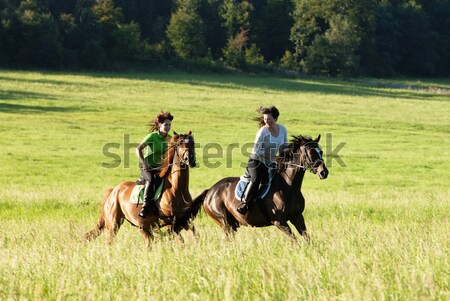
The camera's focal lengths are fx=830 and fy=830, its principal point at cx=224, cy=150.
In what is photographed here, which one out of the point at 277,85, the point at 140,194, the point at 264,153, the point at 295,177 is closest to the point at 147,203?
the point at 140,194

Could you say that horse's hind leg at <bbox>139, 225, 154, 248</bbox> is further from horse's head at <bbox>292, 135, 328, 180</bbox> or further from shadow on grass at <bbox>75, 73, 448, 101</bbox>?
shadow on grass at <bbox>75, 73, 448, 101</bbox>

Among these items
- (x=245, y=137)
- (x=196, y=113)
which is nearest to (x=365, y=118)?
(x=196, y=113)

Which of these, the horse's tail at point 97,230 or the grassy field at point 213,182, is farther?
the horse's tail at point 97,230

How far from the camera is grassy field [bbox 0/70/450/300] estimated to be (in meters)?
7.44

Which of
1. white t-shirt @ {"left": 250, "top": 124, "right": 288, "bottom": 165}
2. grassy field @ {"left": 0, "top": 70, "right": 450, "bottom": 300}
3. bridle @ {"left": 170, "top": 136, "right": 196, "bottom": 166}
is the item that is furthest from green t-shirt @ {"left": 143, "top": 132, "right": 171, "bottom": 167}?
white t-shirt @ {"left": 250, "top": 124, "right": 288, "bottom": 165}

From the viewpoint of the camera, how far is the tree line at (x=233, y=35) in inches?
3452

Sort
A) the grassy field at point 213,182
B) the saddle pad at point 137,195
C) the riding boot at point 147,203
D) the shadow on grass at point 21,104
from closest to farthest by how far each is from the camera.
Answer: the grassy field at point 213,182, the riding boot at point 147,203, the saddle pad at point 137,195, the shadow on grass at point 21,104

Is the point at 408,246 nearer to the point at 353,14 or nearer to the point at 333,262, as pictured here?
the point at 333,262

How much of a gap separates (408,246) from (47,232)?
6.32m

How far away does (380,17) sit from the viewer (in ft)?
438

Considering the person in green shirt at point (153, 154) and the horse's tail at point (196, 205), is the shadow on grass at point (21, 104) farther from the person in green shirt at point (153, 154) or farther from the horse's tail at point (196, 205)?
the person in green shirt at point (153, 154)

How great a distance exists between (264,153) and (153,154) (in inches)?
66.0

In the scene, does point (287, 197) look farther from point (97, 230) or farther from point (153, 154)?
point (97, 230)

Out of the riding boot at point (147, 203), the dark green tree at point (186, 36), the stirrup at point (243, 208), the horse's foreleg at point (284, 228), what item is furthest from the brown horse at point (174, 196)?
the dark green tree at point (186, 36)
